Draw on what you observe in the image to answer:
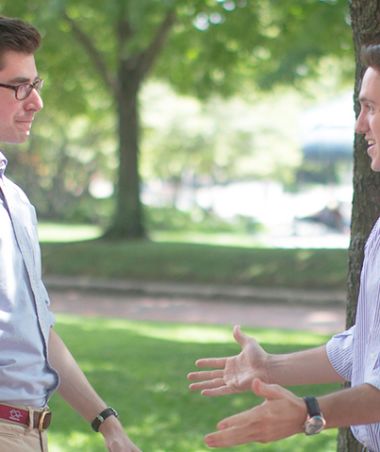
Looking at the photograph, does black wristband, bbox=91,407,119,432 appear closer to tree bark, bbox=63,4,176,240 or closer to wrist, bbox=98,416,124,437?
wrist, bbox=98,416,124,437

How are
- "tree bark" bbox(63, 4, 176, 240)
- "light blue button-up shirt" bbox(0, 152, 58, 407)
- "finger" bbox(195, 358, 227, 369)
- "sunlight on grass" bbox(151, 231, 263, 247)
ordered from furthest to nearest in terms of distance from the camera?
"sunlight on grass" bbox(151, 231, 263, 247) < "tree bark" bbox(63, 4, 176, 240) < "finger" bbox(195, 358, 227, 369) < "light blue button-up shirt" bbox(0, 152, 58, 407)

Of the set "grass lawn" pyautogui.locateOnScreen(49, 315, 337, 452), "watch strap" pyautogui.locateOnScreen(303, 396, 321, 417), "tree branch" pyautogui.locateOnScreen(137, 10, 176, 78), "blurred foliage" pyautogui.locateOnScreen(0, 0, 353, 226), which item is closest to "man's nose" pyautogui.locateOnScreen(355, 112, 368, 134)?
"watch strap" pyautogui.locateOnScreen(303, 396, 321, 417)

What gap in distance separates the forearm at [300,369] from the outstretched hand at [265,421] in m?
0.59

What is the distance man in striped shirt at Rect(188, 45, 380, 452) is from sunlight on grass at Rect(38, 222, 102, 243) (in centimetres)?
2529

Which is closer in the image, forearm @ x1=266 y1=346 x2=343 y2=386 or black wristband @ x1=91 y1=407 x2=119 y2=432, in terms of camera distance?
forearm @ x1=266 y1=346 x2=343 y2=386

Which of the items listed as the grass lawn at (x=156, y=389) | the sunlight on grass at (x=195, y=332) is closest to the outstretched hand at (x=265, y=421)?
the grass lawn at (x=156, y=389)

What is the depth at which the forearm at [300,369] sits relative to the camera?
2910 mm

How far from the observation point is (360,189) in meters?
4.60

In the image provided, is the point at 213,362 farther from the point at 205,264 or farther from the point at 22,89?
the point at 205,264

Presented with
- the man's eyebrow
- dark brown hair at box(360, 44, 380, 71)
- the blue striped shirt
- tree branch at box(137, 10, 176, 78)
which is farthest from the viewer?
tree branch at box(137, 10, 176, 78)

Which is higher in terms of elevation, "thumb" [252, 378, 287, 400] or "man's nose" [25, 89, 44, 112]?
"man's nose" [25, 89, 44, 112]

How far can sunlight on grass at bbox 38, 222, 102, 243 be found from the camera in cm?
2925

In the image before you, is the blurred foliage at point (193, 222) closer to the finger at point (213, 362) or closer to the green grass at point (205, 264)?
the green grass at point (205, 264)

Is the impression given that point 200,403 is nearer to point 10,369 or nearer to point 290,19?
point 10,369
